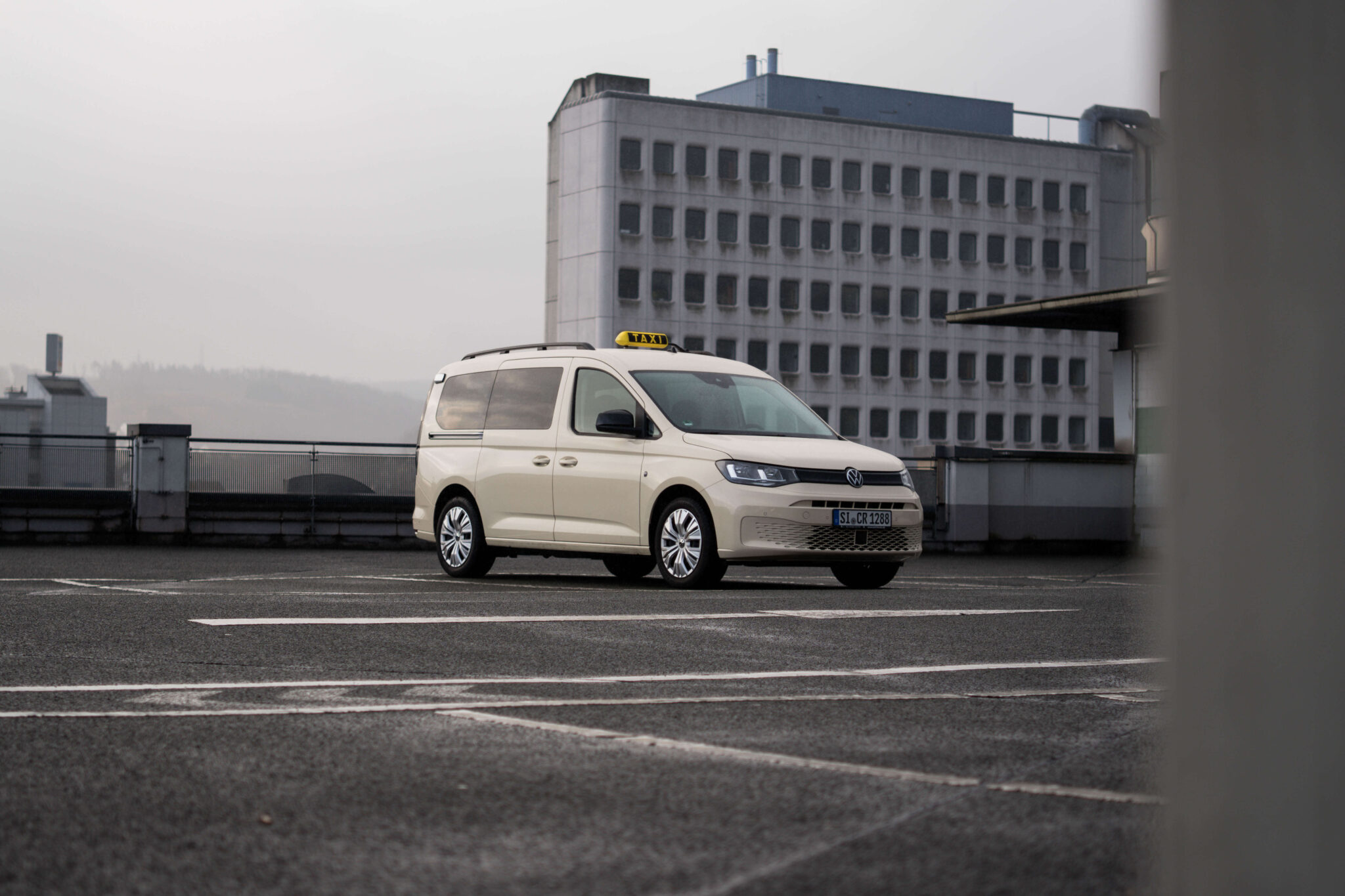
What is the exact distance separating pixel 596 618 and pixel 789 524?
3.15m

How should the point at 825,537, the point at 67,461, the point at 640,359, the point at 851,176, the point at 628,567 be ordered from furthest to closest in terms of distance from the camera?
the point at 851,176 → the point at 67,461 → the point at 628,567 → the point at 640,359 → the point at 825,537

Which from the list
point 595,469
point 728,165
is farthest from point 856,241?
point 595,469

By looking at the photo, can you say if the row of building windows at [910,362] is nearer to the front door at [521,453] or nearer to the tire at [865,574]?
the front door at [521,453]

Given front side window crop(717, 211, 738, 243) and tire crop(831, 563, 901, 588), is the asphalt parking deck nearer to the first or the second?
tire crop(831, 563, 901, 588)

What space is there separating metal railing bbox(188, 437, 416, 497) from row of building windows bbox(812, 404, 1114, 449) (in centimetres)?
6305

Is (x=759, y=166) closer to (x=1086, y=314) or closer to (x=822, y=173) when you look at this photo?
(x=822, y=173)

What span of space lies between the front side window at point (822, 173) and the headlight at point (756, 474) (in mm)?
75612

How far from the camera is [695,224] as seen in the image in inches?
3300

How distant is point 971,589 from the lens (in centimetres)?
1274

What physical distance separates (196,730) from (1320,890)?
381cm

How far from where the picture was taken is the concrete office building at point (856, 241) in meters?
82.2

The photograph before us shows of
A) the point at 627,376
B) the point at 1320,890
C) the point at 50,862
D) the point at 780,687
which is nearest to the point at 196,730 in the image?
the point at 50,862

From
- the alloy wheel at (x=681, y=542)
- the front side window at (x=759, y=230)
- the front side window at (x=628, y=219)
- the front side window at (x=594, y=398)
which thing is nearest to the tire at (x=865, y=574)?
the alloy wheel at (x=681, y=542)

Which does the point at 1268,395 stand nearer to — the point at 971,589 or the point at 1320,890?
the point at 1320,890
